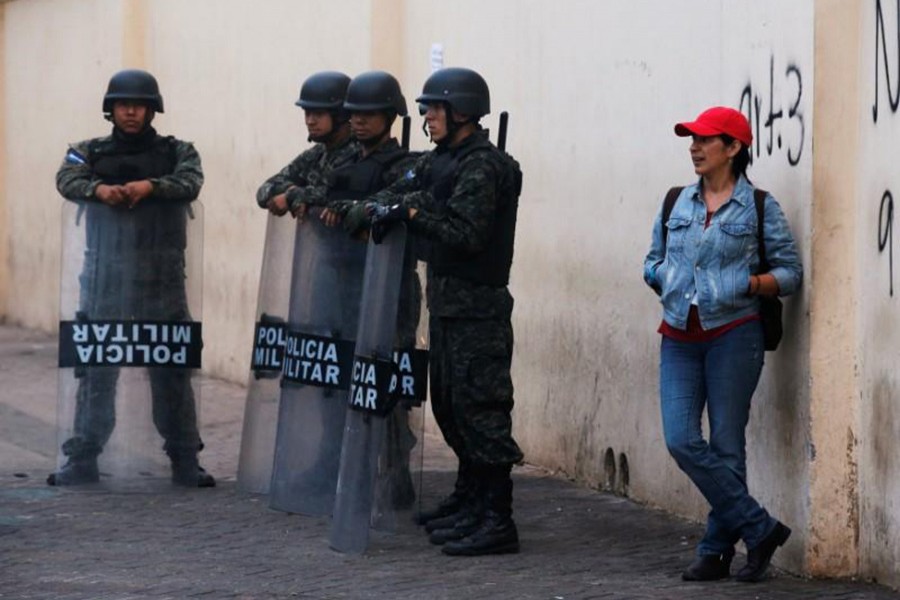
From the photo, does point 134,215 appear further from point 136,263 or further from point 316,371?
point 316,371

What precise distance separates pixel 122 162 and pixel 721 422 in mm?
3821

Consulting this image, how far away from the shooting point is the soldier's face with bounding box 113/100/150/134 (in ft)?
32.4

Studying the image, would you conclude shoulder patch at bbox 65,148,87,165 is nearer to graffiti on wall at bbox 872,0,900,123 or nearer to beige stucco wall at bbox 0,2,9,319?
graffiti on wall at bbox 872,0,900,123

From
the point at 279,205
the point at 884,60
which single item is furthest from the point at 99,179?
the point at 884,60

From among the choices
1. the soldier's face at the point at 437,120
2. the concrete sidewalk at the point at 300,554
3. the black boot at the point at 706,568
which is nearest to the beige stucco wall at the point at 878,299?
the concrete sidewalk at the point at 300,554

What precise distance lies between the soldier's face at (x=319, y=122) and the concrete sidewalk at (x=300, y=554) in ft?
5.81

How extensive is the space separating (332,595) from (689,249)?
183 centimetres

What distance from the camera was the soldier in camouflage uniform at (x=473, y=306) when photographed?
8.10 m

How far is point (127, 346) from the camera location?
9922 millimetres

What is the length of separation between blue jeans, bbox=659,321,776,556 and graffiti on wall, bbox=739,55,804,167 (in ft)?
2.43

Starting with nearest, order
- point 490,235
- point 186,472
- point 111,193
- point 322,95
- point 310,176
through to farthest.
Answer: point 490,235 → point 322,95 → point 310,176 → point 111,193 → point 186,472

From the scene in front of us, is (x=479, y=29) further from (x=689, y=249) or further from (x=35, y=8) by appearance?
(x=35, y=8)

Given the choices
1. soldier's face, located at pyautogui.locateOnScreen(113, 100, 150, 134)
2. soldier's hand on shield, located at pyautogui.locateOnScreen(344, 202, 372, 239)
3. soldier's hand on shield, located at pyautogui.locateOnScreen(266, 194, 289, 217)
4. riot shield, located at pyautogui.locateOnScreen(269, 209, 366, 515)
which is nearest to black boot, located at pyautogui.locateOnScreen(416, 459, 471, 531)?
riot shield, located at pyautogui.locateOnScreen(269, 209, 366, 515)

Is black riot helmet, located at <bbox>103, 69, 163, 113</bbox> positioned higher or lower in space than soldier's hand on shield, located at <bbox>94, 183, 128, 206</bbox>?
higher
